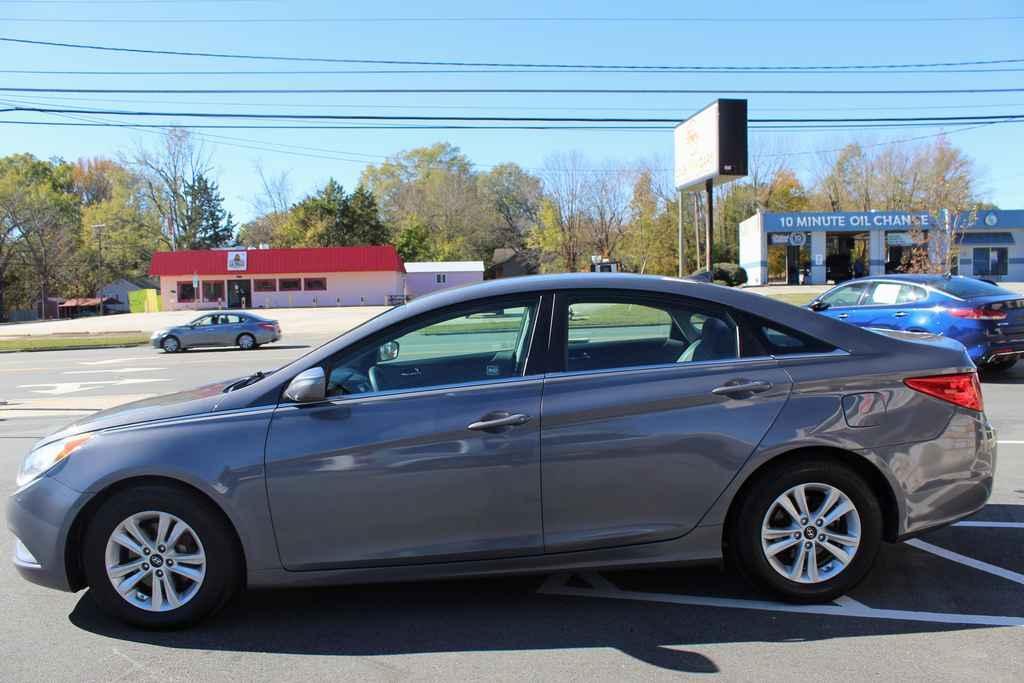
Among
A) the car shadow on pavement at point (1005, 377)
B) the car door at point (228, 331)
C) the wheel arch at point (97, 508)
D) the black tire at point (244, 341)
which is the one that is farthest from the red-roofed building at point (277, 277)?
the wheel arch at point (97, 508)

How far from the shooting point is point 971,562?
14.6 ft

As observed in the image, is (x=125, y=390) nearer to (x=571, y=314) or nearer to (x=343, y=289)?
(x=571, y=314)

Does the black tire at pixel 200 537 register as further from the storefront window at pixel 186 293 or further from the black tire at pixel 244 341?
the storefront window at pixel 186 293

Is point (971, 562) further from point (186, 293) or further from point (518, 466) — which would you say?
point (186, 293)

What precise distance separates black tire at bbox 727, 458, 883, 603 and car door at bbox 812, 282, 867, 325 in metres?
8.98

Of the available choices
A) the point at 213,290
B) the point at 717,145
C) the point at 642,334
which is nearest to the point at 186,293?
the point at 213,290

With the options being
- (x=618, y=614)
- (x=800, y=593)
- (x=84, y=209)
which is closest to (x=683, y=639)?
(x=618, y=614)

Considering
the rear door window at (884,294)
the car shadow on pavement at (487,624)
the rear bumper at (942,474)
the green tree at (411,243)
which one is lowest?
the car shadow on pavement at (487,624)

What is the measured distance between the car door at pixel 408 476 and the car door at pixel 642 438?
0.44 feet

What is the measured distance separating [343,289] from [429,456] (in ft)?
207

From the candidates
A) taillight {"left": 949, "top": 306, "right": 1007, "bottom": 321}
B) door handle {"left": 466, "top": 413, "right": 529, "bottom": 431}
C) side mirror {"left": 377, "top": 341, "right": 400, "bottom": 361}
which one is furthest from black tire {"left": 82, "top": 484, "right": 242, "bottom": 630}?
taillight {"left": 949, "top": 306, "right": 1007, "bottom": 321}

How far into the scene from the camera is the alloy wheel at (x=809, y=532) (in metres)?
3.83

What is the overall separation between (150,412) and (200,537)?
71 centimetres

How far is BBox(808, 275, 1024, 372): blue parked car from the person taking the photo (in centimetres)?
1078
